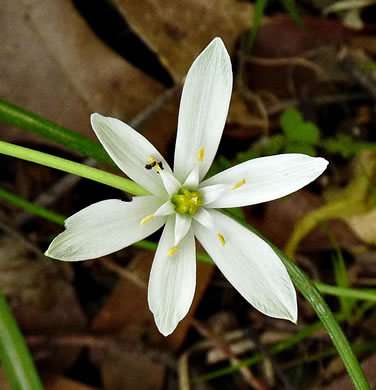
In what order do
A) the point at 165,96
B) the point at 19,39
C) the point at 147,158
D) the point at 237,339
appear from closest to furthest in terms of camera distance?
the point at 147,158
the point at 19,39
the point at 165,96
the point at 237,339

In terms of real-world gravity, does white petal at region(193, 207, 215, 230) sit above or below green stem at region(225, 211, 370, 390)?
above

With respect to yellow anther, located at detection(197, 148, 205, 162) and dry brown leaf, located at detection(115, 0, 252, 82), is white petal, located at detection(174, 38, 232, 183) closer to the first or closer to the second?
yellow anther, located at detection(197, 148, 205, 162)

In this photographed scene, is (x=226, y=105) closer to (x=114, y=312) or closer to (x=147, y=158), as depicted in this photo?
(x=147, y=158)

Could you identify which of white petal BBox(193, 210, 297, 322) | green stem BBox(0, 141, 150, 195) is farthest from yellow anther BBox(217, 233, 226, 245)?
green stem BBox(0, 141, 150, 195)

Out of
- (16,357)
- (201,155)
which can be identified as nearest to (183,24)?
(201,155)

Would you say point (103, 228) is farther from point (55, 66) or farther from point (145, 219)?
point (55, 66)

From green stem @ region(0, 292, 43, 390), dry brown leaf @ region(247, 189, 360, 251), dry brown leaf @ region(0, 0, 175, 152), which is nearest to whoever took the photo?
green stem @ region(0, 292, 43, 390)

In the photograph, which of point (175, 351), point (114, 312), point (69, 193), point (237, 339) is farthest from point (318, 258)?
point (69, 193)
